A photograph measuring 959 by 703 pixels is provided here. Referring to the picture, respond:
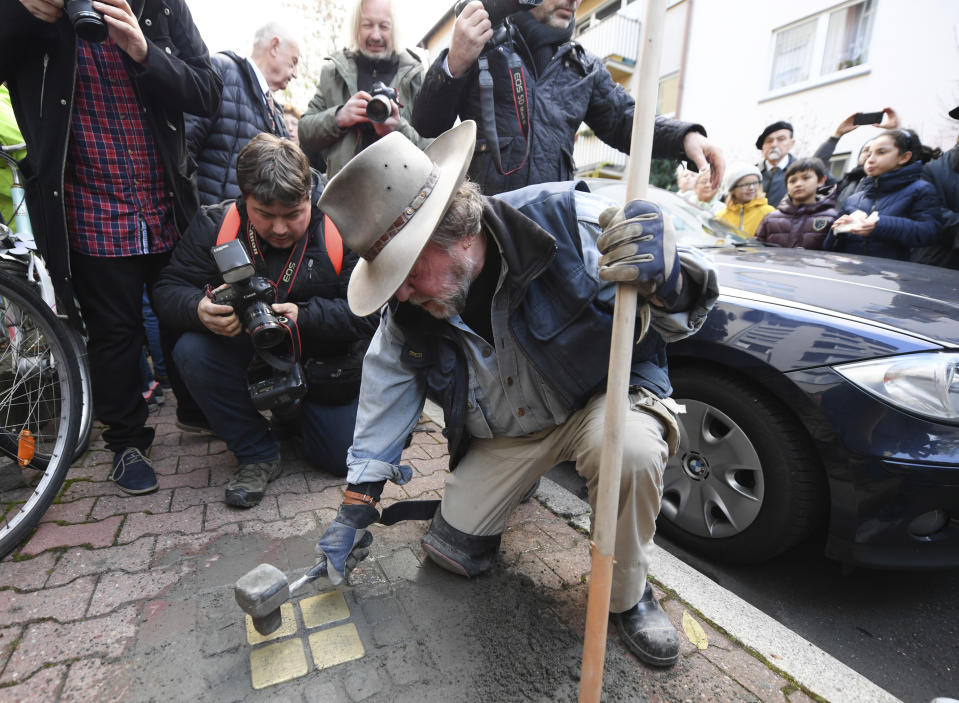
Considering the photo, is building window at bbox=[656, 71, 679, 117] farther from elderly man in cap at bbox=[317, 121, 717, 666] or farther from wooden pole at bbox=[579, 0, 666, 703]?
wooden pole at bbox=[579, 0, 666, 703]

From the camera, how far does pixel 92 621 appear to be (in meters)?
1.59

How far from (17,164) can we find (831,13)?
12.0 m

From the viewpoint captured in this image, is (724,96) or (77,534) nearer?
(77,534)

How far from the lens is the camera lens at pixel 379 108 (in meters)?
2.58

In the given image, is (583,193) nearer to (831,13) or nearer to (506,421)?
(506,421)

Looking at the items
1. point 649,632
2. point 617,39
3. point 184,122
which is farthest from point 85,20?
point 617,39

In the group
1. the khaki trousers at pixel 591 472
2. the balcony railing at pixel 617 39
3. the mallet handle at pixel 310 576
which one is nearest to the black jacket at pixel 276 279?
the khaki trousers at pixel 591 472

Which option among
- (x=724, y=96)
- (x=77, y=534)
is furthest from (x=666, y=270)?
(x=724, y=96)

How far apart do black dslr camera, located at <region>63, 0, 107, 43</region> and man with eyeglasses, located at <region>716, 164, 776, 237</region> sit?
4.08 meters

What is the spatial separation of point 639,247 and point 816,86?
35.9 feet

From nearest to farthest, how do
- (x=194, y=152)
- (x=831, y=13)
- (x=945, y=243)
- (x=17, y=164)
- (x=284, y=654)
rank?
(x=284, y=654) → (x=17, y=164) → (x=194, y=152) → (x=945, y=243) → (x=831, y=13)

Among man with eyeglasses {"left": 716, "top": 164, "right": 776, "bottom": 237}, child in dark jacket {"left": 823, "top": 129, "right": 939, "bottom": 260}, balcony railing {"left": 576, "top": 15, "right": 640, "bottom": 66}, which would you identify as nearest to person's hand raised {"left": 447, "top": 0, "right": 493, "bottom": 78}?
child in dark jacket {"left": 823, "top": 129, "right": 939, "bottom": 260}

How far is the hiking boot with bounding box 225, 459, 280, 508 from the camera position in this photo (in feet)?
7.32

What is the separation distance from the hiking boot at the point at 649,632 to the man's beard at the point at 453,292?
3.48ft
